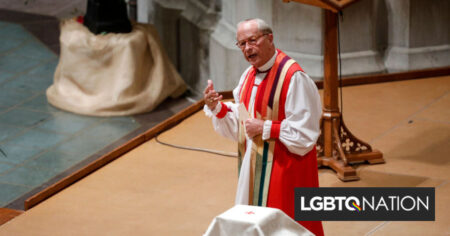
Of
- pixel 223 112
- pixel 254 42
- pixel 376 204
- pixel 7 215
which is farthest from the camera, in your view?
pixel 7 215

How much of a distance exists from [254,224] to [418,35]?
19.4 feet

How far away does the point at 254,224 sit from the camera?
3.32m

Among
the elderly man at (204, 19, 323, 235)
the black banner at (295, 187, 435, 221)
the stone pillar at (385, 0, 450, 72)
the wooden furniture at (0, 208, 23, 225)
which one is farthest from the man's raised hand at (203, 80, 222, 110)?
the stone pillar at (385, 0, 450, 72)

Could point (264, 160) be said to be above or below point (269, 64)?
below

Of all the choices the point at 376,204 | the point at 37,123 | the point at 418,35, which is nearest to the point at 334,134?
the point at 376,204

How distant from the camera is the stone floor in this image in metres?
7.79

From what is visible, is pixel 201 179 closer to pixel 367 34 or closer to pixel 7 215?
pixel 7 215

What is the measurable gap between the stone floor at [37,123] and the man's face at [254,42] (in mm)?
3256

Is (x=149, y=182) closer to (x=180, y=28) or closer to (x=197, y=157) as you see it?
(x=197, y=157)

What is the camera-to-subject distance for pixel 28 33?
1147cm

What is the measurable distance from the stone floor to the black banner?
9.94 ft

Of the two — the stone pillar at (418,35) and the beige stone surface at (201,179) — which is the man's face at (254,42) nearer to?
the beige stone surface at (201,179)

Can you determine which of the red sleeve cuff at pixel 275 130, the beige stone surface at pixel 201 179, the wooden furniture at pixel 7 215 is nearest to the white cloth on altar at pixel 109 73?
the beige stone surface at pixel 201 179

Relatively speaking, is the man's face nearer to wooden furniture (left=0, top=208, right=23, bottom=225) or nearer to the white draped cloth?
the white draped cloth
